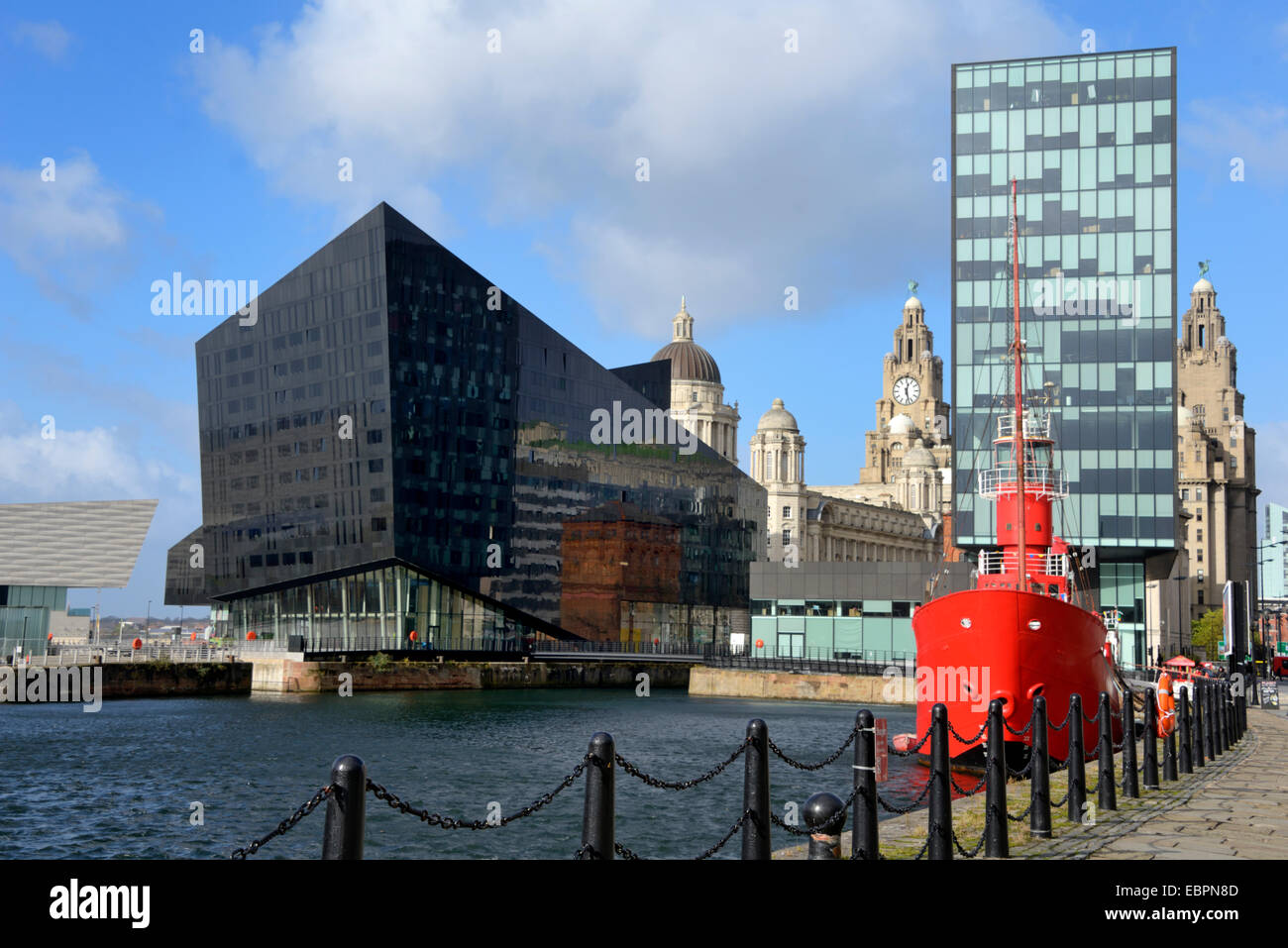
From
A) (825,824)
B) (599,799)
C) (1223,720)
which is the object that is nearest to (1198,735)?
(1223,720)

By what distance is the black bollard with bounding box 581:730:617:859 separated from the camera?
8.45 meters

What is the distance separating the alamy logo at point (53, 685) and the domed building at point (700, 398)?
120 meters

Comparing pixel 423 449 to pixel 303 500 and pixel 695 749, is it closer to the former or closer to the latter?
pixel 303 500

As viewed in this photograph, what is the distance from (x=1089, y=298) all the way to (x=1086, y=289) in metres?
0.53

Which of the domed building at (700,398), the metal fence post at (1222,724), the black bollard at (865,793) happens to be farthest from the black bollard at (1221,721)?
the domed building at (700,398)

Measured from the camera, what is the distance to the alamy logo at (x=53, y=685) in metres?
61.2

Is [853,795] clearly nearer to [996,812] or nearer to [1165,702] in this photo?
[996,812]

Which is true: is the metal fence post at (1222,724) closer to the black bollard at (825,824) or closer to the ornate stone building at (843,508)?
the black bollard at (825,824)

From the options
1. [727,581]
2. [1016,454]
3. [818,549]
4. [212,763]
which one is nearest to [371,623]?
[727,581]

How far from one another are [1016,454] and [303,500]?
2300 inches

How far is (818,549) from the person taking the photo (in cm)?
16525

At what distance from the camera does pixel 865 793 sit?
11195 mm

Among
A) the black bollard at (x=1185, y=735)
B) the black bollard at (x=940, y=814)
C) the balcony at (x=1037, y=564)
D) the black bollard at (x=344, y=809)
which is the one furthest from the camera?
the balcony at (x=1037, y=564)
